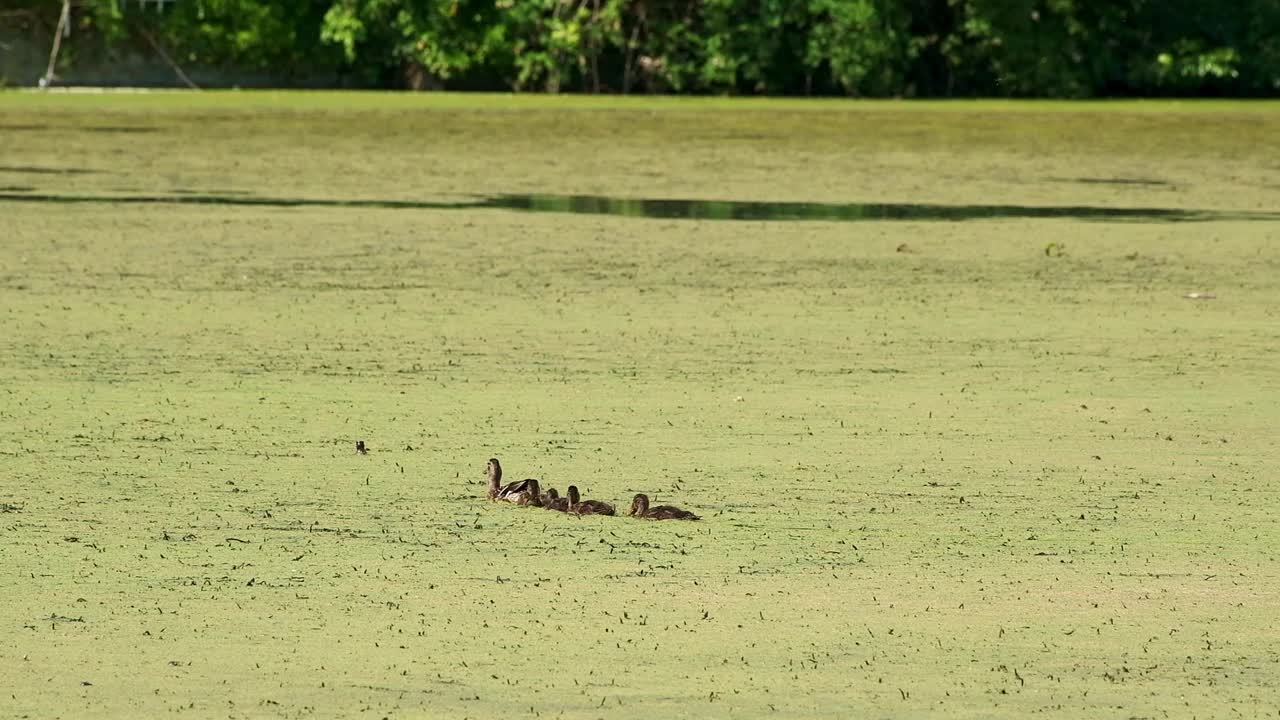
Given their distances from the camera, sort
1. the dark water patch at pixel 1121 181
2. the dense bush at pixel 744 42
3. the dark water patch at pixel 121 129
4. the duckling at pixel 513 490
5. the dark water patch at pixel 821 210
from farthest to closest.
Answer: the dense bush at pixel 744 42 → the dark water patch at pixel 121 129 → the dark water patch at pixel 1121 181 → the dark water patch at pixel 821 210 → the duckling at pixel 513 490

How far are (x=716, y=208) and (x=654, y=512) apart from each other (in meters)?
8.18

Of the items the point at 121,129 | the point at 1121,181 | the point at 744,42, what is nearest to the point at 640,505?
the point at 1121,181

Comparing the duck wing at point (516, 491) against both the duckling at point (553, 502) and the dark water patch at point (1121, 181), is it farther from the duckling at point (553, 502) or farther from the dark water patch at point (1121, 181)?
the dark water patch at point (1121, 181)

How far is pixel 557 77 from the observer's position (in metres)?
29.1

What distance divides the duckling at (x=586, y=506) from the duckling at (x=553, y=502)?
0.9 inches

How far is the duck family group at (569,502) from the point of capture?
4523mm

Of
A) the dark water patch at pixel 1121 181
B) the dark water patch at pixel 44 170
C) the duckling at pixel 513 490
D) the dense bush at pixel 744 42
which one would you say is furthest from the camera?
the dense bush at pixel 744 42

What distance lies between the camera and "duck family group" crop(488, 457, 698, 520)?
452 centimetres

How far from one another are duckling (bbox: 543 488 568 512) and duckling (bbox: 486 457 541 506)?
1cm

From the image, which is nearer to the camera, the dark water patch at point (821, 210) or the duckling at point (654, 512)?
the duckling at point (654, 512)

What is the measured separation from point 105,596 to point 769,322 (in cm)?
401

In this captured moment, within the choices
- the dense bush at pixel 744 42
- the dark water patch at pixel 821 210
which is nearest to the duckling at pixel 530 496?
the dark water patch at pixel 821 210

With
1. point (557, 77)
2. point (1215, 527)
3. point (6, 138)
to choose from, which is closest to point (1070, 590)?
point (1215, 527)

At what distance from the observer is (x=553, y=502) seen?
182 inches
